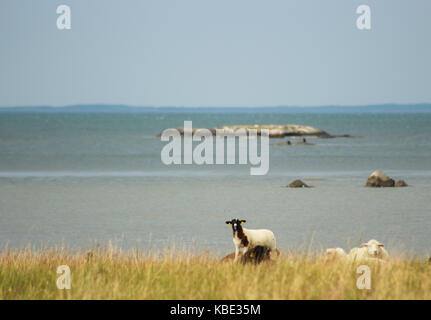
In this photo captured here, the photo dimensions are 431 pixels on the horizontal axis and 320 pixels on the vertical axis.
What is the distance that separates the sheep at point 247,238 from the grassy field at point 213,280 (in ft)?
1.38

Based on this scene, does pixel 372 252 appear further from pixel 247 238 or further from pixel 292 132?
pixel 292 132

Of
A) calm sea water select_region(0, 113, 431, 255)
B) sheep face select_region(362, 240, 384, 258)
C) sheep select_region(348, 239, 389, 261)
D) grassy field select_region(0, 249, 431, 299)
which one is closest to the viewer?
grassy field select_region(0, 249, 431, 299)

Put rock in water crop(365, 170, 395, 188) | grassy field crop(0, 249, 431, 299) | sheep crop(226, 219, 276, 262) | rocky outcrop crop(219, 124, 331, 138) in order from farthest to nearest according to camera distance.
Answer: rocky outcrop crop(219, 124, 331, 138) < rock in water crop(365, 170, 395, 188) < sheep crop(226, 219, 276, 262) < grassy field crop(0, 249, 431, 299)

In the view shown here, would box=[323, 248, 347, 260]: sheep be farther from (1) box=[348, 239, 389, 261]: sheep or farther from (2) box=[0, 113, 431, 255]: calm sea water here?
(2) box=[0, 113, 431, 255]: calm sea water

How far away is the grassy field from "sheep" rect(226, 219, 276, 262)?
16.6 inches

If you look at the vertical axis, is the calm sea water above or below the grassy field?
above

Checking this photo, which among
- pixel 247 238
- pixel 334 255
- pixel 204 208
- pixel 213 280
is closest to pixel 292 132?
pixel 204 208

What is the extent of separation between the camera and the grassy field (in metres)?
10.7

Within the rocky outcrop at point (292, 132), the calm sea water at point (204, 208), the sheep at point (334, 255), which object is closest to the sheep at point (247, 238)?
the sheep at point (334, 255)

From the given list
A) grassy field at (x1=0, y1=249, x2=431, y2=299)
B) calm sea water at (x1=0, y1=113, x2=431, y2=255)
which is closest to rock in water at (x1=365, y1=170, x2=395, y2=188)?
calm sea water at (x1=0, y1=113, x2=431, y2=255)

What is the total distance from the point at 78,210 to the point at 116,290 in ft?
67.6

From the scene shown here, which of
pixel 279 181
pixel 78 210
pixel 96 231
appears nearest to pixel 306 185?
pixel 279 181
